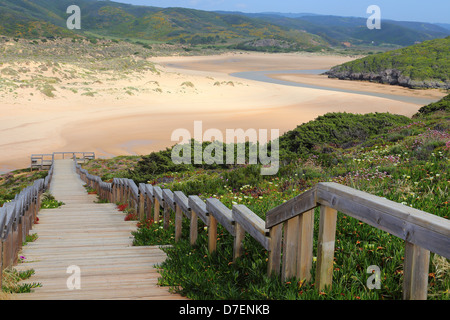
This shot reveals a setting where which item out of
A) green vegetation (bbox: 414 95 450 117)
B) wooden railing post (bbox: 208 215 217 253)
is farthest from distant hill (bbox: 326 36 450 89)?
wooden railing post (bbox: 208 215 217 253)

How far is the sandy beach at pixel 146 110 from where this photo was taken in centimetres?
3045

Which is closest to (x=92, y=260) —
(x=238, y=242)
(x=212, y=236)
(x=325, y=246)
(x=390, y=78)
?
(x=212, y=236)

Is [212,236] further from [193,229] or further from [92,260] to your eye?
[92,260]

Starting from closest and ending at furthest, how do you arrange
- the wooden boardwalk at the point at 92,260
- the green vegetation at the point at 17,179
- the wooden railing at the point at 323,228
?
1. the wooden railing at the point at 323,228
2. the wooden boardwalk at the point at 92,260
3. the green vegetation at the point at 17,179

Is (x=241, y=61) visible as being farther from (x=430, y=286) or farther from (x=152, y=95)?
(x=430, y=286)

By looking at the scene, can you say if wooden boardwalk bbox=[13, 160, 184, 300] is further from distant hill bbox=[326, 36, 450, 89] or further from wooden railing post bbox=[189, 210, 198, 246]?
distant hill bbox=[326, 36, 450, 89]

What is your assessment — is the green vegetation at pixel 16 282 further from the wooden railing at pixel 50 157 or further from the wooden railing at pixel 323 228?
the wooden railing at pixel 50 157

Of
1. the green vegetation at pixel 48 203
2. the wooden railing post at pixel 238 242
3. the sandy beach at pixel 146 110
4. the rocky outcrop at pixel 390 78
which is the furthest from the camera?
the rocky outcrop at pixel 390 78

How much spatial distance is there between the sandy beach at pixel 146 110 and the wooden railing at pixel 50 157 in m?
0.92

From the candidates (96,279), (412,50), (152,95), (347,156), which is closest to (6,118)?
(152,95)

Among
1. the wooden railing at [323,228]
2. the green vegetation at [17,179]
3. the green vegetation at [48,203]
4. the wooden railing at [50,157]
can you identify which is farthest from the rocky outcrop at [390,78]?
the wooden railing at [323,228]

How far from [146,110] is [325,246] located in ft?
127

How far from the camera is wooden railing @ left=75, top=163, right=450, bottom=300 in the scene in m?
2.56

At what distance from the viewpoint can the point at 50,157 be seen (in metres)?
27.5
